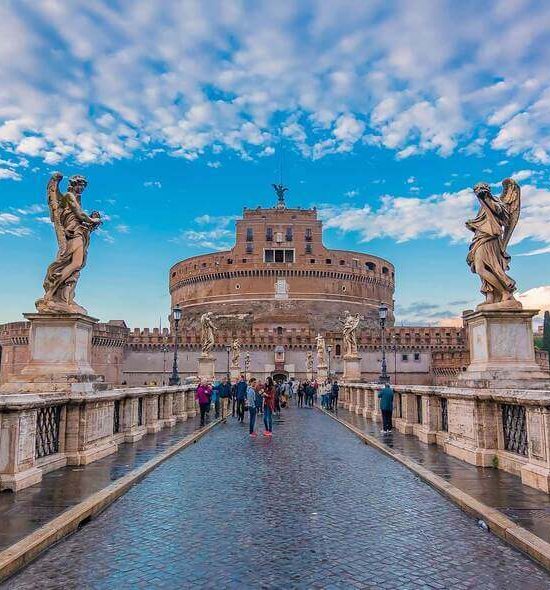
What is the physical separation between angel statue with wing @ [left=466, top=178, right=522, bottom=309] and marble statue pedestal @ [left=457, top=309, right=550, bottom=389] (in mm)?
268

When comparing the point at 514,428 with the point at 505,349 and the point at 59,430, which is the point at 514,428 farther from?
the point at 59,430

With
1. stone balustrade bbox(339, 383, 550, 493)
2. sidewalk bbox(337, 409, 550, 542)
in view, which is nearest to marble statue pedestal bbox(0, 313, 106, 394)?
sidewalk bbox(337, 409, 550, 542)

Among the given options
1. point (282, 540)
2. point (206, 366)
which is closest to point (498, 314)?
point (282, 540)

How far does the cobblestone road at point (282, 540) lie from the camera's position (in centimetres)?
389

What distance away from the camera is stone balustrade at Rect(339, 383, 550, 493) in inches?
241

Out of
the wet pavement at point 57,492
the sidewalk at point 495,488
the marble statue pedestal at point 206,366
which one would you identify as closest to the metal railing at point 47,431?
the wet pavement at point 57,492

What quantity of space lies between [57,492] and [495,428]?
5537 millimetres

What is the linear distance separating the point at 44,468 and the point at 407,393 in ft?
27.8

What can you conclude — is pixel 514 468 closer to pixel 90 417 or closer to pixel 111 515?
pixel 111 515

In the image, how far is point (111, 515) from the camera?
5637 mm

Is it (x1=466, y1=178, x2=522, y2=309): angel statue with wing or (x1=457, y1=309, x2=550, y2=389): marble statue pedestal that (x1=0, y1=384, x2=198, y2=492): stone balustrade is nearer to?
(x1=457, y1=309, x2=550, y2=389): marble statue pedestal

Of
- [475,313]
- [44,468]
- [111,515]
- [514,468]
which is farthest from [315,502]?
[475,313]

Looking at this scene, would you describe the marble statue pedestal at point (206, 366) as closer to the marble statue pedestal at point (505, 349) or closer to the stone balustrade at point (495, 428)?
the stone balustrade at point (495, 428)

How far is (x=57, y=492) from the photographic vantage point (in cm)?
619
